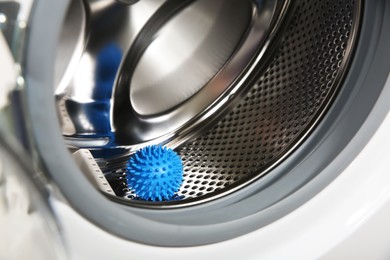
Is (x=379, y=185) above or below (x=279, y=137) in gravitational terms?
below

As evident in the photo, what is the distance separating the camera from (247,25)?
0.97 meters

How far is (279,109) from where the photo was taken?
90 centimetres

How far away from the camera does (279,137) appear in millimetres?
860

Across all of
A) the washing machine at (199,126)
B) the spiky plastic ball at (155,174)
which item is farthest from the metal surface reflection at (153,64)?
the spiky plastic ball at (155,174)

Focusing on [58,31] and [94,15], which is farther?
[94,15]

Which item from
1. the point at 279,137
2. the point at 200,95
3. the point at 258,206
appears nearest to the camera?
the point at 258,206

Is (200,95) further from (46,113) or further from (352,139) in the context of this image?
(46,113)

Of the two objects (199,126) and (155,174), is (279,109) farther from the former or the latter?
(155,174)

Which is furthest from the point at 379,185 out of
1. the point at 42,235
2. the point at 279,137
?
the point at 42,235

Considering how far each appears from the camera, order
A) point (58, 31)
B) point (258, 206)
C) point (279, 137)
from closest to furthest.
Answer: point (58, 31) → point (258, 206) → point (279, 137)

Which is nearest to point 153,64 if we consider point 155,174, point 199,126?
point 199,126

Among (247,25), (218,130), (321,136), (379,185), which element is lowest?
(379,185)

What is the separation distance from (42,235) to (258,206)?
282 millimetres

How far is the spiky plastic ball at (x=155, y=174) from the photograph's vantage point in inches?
30.5
